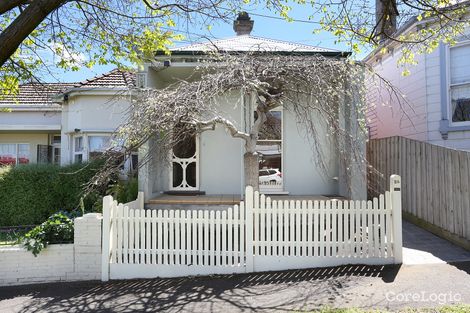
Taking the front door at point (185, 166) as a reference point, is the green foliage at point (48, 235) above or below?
below

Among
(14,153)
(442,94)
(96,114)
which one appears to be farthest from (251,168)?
(14,153)

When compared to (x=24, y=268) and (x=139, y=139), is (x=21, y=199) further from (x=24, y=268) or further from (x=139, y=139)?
(x=139, y=139)

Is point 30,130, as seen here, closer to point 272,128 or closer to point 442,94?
point 272,128

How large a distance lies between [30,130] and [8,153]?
164cm

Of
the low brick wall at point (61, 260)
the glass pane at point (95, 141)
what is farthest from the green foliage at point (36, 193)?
the low brick wall at point (61, 260)

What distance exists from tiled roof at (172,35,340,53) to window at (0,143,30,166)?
9495mm

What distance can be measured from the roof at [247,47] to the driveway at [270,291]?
4.67 metres

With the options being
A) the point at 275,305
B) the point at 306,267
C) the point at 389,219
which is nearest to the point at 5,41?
the point at 275,305

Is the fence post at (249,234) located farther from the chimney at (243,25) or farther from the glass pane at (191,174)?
the chimney at (243,25)

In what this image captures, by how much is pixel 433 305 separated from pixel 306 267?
195cm

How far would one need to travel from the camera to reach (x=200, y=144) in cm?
992

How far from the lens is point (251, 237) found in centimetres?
588

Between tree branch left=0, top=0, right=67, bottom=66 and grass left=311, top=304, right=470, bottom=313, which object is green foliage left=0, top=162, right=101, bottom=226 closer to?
tree branch left=0, top=0, right=67, bottom=66

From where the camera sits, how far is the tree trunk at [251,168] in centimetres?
684
